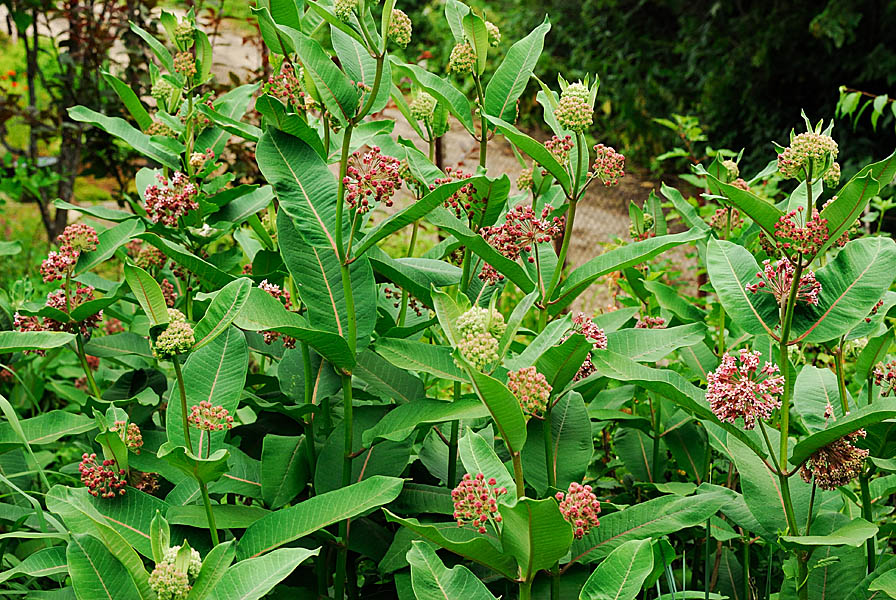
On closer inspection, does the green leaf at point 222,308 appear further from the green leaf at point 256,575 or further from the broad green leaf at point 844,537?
the broad green leaf at point 844,537

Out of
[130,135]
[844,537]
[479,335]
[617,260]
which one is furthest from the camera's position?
[130,135]

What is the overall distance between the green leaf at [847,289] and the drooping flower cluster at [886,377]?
0.30m

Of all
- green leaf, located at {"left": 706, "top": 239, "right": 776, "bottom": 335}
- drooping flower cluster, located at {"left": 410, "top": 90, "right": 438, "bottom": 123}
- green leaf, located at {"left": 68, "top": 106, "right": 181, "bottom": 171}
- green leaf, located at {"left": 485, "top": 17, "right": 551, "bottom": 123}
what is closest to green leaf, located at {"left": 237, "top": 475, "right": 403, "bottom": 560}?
green leaf, located at {"left": 706, "top": 239, "right": 776, "bottom": 335}

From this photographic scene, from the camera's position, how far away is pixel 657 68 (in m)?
9.39

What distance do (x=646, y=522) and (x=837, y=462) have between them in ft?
1.03

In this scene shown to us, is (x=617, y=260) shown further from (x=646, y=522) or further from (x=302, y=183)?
(x=302, y=183)

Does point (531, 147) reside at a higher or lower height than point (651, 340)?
higher

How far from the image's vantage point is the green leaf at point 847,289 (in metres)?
1.25

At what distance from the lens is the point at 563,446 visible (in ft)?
4.74

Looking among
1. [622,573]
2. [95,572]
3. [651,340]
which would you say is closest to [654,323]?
[651,340]

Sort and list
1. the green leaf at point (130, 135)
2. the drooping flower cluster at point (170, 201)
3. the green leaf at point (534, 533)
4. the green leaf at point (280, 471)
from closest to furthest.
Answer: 1. the green leaf at point (534, 533)
2. the green leaf at point (280, 471)
3. the drooping flower cluster at point (170, 201)
4. the green leaf at point (130, 135)

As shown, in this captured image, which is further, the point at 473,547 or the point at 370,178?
the point at 370,178

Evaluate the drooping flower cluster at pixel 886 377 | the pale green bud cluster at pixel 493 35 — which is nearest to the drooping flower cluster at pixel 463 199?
the pale green bud cluster at pixel 493 35

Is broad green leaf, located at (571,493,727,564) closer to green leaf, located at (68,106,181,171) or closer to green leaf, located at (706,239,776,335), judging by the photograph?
green leaf, located at (706,239,776,335)
